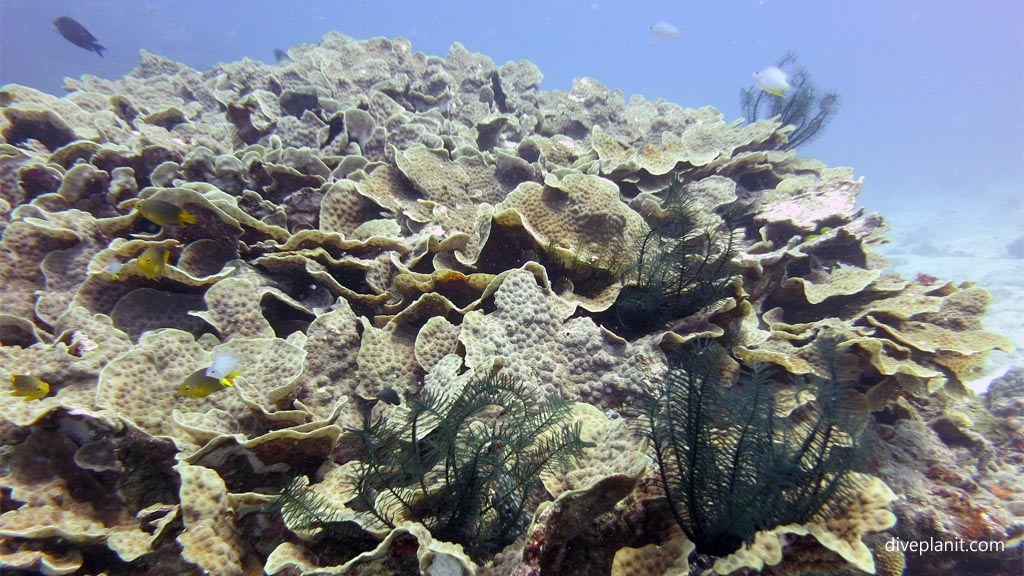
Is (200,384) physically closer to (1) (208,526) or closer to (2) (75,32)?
(1) (208,526)

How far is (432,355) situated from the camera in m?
2.76

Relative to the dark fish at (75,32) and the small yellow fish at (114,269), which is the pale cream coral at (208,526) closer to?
the small yellow fish at (114,269)

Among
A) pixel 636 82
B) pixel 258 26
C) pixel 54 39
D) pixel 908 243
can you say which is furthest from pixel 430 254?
pixel 258 26

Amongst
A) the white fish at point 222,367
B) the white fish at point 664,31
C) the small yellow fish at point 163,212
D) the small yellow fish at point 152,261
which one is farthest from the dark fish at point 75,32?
the white fish at point 664,31

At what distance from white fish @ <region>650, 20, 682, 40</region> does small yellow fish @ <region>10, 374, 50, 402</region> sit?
14992mm

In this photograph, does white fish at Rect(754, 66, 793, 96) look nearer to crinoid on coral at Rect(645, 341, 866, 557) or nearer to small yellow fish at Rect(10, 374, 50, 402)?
crinoid on coral at Rect(645, 341, 866, 557)

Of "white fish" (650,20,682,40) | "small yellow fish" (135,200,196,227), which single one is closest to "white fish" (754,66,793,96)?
"white fish" (650,20,682,40)

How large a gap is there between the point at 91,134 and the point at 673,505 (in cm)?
651

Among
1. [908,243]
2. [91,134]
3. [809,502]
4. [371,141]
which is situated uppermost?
[908,243]

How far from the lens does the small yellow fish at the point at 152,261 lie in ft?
8.74

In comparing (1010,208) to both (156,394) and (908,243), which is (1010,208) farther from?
(156,394)

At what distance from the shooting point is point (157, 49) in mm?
57688

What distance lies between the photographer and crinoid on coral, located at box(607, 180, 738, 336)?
2.98 meters

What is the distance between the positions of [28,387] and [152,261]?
0.87 m
